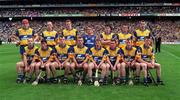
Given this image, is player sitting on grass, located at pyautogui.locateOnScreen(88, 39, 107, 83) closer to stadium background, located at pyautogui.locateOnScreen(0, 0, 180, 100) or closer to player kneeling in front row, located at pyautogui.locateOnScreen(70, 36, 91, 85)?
player kneeling in front row, located at pyautogui.locateOnScreen(70, 36, 91, 85)

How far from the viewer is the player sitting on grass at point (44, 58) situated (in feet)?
43.3

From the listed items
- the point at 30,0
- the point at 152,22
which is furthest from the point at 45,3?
the point at 152,22

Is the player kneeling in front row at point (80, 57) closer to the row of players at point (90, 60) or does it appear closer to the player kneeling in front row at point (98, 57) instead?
the row of players at point (90, 60)

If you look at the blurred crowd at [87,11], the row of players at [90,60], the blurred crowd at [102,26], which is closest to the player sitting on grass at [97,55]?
the row of players at [90,60]

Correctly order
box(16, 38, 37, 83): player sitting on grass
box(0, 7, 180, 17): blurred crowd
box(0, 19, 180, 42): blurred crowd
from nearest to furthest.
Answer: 1. box(16, 38, 37, 83): player sitting on grass
2. box(0, 19, 180, 42): blurred crowd
3. box(0, 7, 180, 17): blurred crowd

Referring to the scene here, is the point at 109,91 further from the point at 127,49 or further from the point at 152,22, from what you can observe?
the point at 152,22

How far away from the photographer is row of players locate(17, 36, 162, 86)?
1305 cm

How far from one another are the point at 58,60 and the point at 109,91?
2.40 m

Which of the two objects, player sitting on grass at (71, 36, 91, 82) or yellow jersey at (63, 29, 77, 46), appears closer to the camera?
player sitting on grass at (71, 36, 91, 82)

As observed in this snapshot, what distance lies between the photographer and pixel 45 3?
69625 millimetres

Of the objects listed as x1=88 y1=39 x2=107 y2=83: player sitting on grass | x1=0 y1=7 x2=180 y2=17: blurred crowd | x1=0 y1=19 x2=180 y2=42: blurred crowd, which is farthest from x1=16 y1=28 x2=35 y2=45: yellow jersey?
x1=0 y1=7 x2=180 y2=17: blurred crowd

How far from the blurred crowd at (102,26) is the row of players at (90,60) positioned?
49248 millimetres

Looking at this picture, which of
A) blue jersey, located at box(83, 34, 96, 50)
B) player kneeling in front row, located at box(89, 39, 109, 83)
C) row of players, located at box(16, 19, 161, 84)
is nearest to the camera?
player kneeling in front row, located at box(89, 39, 109, 83)

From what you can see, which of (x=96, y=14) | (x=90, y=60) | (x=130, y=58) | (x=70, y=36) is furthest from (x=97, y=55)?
(x=96, y=14)
